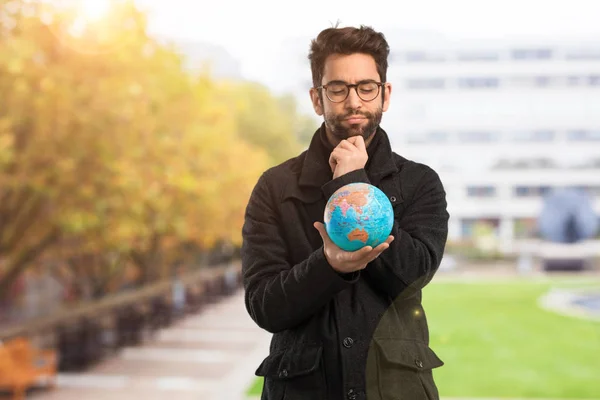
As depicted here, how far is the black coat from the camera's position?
2.01 meters

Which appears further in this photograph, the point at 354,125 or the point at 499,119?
the point at 499,119

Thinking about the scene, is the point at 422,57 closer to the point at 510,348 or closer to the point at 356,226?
the point at 510,348

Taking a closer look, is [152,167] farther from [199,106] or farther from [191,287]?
[191,287]

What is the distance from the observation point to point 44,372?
38.9 feet

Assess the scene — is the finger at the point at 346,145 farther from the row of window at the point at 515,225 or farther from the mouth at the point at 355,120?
the row of window at the point at 515,225

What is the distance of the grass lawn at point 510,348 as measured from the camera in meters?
12.0

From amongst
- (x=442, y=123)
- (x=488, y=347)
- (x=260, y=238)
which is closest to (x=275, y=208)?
(x=260, y=238)

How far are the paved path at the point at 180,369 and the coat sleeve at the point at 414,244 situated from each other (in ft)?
30.7

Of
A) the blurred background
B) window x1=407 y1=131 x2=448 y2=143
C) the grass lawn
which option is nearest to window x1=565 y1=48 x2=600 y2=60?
window x1=407 y1=131 x2=448 y2=143

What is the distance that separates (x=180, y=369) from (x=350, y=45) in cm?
1271

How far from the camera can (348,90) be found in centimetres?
215

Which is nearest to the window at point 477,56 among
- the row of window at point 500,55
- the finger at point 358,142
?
the row of window at point 500,55

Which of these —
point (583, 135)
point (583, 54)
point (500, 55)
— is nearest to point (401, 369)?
point (500, 55)

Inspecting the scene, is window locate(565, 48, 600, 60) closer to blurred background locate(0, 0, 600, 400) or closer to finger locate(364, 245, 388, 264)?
blurred background locate(0, 0, 600, 400)
